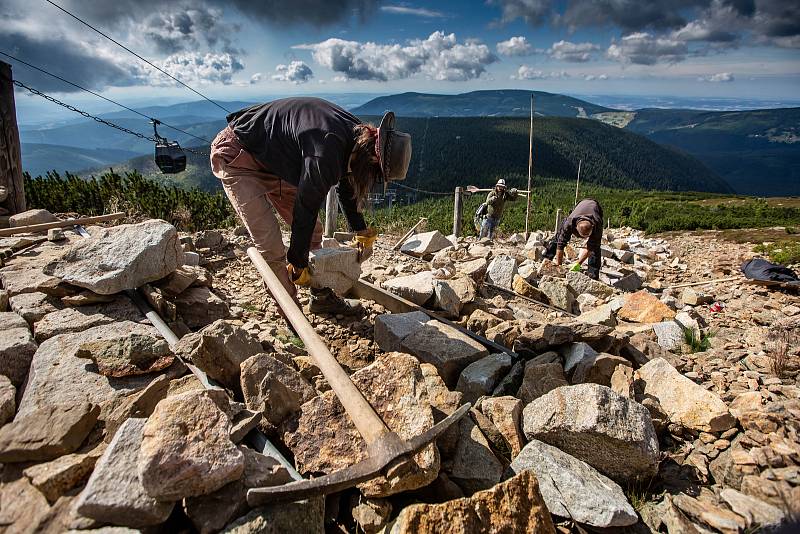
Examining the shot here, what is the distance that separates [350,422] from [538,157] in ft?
513

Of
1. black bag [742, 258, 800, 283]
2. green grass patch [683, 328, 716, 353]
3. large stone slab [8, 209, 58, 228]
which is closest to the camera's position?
green grass patch [683, 328, 716, 353]

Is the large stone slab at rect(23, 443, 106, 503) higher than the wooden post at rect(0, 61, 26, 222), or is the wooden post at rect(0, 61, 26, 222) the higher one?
the wooden post at rect(0, 61, 26, 222)

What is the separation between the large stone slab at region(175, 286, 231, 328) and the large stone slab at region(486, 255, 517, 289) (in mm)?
3237

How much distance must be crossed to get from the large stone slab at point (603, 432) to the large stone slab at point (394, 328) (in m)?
1.28

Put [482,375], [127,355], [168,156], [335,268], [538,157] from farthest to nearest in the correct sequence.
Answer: [538,157]
[168,156]
[335,268]
[482,375]
[127,355]

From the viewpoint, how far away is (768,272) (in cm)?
671

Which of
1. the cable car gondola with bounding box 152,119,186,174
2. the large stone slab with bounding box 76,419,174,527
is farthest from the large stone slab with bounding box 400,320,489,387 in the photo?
the cable car gondola with bounding box 152,119,186,174

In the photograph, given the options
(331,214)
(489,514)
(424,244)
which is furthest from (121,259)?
(331,214)

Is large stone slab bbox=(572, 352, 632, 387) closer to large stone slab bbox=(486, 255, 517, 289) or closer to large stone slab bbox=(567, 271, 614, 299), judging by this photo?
large stone slab bbox=(486, 255, 517, 289)

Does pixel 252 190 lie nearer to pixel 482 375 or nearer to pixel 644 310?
pixel 482 375

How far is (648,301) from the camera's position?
4676 mm

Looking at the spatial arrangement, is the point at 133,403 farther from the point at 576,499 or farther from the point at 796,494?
the point at 796,494

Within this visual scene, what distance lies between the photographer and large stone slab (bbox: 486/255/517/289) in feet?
17.3

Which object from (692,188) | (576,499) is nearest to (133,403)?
(576,499)
